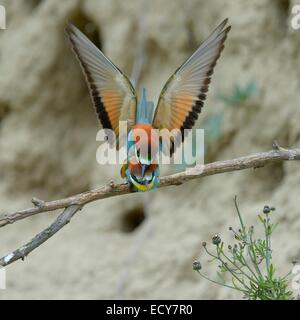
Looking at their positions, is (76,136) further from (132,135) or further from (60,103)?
(132,135)

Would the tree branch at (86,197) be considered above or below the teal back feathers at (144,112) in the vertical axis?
below

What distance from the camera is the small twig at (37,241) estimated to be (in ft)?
6.89

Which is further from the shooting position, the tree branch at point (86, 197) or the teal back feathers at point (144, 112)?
the teal back feathers at point (144, 112)

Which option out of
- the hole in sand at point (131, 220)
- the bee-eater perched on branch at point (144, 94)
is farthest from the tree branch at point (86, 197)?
the hole in sand at point (131, 220)

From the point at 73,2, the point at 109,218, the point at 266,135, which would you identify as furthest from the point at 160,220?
the point at 73,2

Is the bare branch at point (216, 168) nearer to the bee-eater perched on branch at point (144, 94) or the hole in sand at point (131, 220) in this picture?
the bee-eater perched on branch at point (144, 94)

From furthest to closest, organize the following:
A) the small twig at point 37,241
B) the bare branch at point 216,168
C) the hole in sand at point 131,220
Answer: the hole in sand at point 131,220 < the bare branch at point 216,168 < the small twig at point 37,241

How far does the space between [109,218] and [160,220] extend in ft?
1.01

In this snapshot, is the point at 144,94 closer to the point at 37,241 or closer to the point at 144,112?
the point at 144,112

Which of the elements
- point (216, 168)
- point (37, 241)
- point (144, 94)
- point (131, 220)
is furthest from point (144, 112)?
point (131, 220)

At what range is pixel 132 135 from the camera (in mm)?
2398

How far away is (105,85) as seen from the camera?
Result: 8.08 ft

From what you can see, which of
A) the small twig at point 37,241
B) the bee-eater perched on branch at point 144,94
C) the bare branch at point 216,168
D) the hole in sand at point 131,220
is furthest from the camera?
the hole in sand at point 131,220

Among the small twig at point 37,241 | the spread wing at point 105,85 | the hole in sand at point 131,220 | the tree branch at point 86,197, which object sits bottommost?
the small twig at point 37,241
